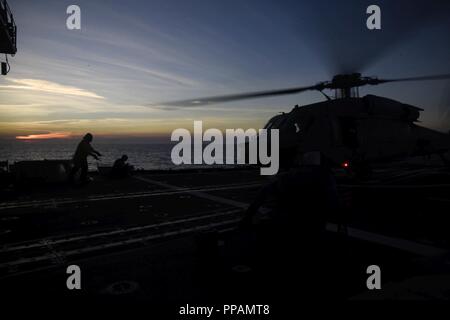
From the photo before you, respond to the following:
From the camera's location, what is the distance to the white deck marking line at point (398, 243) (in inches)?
188

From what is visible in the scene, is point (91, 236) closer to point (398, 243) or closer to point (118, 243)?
point (118, 243)

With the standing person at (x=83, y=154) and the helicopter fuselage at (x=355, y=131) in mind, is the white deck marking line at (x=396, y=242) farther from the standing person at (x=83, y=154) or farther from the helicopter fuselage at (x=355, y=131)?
the standing person at (x=83, y=154)

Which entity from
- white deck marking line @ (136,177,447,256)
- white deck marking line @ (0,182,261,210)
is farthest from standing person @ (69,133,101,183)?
white deck marking line @ (136,177,447,256)

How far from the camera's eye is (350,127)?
37.9 feet

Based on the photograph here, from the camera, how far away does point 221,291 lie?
3348mm

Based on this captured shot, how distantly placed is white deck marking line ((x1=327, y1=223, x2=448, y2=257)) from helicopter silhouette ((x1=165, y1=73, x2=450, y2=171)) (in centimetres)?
423

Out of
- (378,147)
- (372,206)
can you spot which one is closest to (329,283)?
(372,206)

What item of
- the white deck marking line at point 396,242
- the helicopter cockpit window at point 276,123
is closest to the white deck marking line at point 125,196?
the helicopter cockpit window at point 276,123

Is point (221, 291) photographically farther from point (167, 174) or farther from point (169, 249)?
point (167, 174)

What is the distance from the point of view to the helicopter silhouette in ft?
35.2

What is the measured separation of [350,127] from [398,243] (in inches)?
283

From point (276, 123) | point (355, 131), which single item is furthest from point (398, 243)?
point (355, 131)

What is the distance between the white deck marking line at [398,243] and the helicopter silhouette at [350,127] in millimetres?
4225

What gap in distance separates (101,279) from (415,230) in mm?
6233
